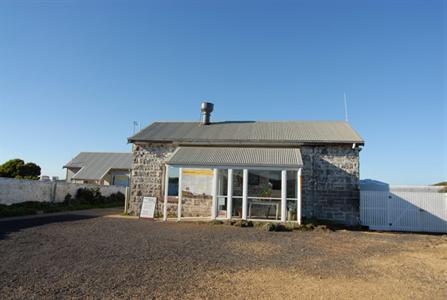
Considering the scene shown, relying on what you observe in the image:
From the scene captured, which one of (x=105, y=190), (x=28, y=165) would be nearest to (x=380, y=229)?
(x=105, y=190)

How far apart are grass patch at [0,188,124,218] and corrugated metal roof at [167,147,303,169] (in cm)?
730

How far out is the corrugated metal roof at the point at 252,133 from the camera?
13641 millimetres

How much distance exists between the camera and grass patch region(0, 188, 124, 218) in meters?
13.6

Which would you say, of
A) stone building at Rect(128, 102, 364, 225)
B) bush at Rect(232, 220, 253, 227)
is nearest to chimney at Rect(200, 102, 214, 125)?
stone building at Rect(128, 102, 364, 225)

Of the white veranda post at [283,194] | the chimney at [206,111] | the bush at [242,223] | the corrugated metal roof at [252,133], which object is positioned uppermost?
the chimney at [206,111]

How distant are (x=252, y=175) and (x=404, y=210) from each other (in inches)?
249

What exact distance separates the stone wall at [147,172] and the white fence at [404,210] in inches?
347

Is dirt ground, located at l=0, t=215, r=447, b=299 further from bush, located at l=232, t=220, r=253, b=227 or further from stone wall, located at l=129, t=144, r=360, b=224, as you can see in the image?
stone wall, located at l=129, t=144, r=360, b=224

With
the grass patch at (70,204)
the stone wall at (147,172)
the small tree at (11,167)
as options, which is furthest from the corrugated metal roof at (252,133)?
the small tree at (11,167)

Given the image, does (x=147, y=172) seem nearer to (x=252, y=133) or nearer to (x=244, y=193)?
(x=244, y=193)

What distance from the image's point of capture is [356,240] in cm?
930

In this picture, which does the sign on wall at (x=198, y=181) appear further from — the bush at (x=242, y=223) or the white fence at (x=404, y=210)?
the white fence at (x=404, y=210)

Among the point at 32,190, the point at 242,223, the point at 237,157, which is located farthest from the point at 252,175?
the point at 32,190

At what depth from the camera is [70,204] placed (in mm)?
18297
